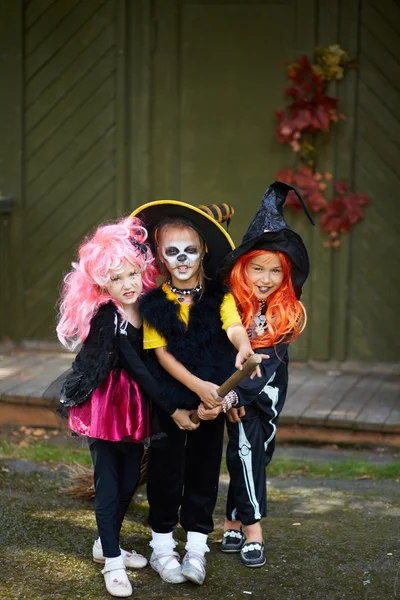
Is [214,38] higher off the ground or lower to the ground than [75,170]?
higher

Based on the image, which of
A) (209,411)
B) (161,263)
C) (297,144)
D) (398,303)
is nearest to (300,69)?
(297,144)

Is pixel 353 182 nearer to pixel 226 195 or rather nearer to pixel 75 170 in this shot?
pixel 226 195

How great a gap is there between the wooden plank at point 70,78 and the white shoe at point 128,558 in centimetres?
375

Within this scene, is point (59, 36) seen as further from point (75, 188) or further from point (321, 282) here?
point (321, 282)

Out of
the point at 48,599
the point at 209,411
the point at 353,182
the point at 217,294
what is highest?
the point at 353,182

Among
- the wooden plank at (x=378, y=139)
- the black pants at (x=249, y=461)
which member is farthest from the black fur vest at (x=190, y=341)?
the wooden plank at (x=378, y=139)

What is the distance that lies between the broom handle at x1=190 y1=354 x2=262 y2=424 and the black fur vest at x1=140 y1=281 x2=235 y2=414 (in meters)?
0.12

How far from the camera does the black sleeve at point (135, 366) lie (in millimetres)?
3531

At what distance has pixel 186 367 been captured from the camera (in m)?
3.58

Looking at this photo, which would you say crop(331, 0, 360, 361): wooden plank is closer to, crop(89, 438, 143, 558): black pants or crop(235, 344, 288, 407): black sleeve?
crop(235, 344, 288, 407): black sleeve

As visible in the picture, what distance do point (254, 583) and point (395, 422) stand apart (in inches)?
78.2

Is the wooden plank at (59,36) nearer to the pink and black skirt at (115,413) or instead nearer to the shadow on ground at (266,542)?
the shadow on ground at (266,542)

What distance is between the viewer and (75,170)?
675 cm

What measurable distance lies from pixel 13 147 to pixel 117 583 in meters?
3.99
